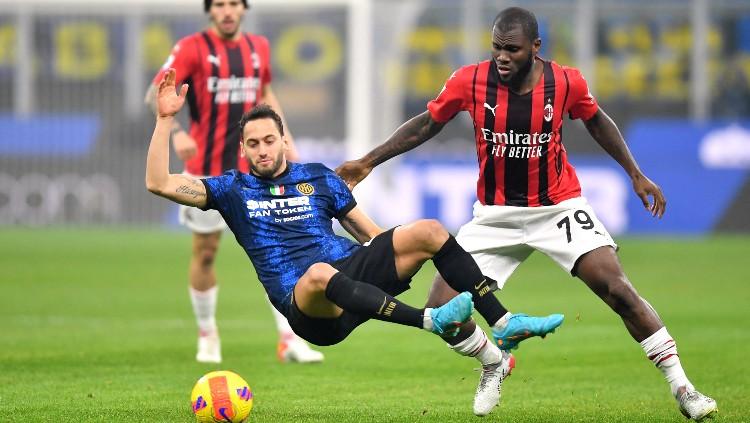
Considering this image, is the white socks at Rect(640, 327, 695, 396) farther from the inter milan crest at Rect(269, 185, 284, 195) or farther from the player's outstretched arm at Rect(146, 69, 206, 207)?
the player's outstretched arm at Rect(146, 69, 206, 207)

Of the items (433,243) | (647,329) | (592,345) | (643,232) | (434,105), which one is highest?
(434,105)

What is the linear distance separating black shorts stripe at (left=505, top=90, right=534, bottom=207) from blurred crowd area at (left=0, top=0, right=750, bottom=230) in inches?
617

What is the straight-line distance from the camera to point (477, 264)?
7332 mm

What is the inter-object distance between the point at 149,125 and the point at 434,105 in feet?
55.3

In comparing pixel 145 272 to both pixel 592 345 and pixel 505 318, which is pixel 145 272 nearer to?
pixel 592 345

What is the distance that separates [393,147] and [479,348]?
1.32 metres

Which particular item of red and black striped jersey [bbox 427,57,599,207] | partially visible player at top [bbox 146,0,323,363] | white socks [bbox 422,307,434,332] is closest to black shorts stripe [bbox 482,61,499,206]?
red and black striped jersey [bbox 427,57,599,207]

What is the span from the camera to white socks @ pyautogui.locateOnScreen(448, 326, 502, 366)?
284 inches

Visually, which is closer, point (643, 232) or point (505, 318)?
point (505, 318)

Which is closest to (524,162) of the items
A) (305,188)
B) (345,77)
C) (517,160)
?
(517,160)

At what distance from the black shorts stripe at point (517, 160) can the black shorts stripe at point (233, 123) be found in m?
3.11

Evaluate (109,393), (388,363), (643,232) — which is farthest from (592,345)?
(643,232)

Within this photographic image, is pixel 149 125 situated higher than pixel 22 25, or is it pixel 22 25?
pixel 22 25

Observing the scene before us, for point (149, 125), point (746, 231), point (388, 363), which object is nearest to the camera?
point (388, 363)
